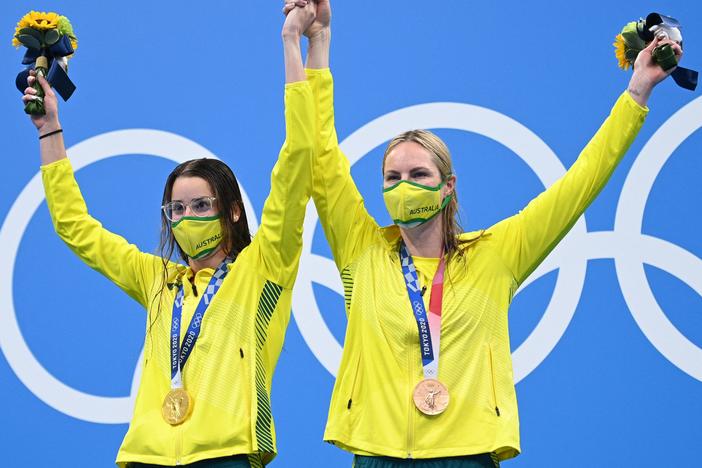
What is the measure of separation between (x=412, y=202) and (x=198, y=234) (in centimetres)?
60

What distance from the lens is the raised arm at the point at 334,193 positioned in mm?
2910

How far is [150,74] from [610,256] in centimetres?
191

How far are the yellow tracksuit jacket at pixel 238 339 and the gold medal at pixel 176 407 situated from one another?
0.02 meters

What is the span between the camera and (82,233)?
3180 mm

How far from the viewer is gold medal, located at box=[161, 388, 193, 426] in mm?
2836

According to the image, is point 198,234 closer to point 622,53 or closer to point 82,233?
point 82,233

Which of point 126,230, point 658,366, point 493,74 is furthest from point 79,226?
point 658,366

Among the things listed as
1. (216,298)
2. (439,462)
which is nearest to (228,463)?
(216,298)

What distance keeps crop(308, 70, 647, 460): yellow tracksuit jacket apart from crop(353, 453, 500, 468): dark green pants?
0.02 metres

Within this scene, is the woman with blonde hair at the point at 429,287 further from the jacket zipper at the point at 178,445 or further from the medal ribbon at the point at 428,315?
the jacket zipper at the point at 178,445

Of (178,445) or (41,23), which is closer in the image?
(178,445)

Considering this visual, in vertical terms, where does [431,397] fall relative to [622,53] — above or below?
below

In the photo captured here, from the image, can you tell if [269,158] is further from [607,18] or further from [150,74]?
[607,18]

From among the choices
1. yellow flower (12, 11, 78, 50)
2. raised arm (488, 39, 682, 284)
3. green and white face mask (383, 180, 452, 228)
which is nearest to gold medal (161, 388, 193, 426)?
green and white face mask (383, 180, 452, 228)
